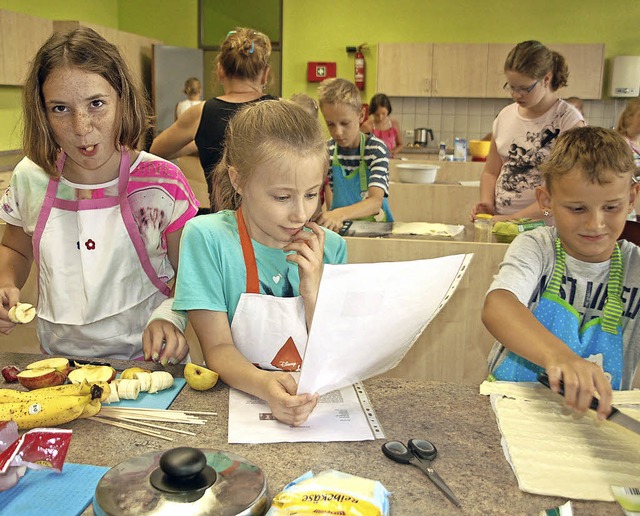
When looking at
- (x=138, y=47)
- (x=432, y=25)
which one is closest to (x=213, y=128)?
(x=138, y=47)

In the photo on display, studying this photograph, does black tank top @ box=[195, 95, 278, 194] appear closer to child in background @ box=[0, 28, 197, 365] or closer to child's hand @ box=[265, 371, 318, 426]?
child in background @ box=[0, 28, 197, 365]

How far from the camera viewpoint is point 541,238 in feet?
5.04

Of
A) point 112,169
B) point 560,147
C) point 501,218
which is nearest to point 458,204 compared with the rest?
point 501,218

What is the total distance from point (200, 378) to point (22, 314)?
16.1 inches

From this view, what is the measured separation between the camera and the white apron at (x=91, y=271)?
1.51 metres

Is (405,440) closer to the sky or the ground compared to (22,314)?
closer to the ground

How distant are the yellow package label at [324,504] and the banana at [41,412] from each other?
0.41 meters

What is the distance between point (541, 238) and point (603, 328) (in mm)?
253

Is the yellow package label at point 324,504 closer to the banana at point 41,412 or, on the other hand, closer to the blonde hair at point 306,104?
the banana at point 41,412

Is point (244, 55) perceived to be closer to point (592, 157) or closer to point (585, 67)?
point (592, 157)

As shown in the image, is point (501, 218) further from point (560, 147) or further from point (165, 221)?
point (165, 221)

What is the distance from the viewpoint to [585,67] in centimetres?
795

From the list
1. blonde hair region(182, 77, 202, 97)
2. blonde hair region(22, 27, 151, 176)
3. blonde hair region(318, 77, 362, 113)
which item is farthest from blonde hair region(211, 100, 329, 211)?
blonde hair region(182, 77, 202, 97)

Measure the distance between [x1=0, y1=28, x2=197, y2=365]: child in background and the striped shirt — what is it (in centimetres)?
158
